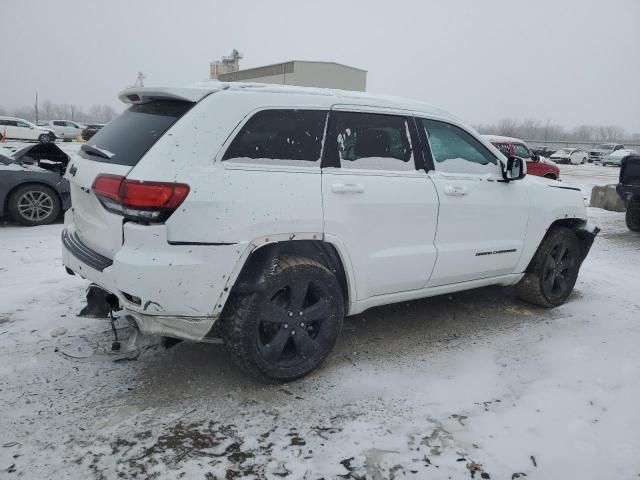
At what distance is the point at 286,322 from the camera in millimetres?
3051

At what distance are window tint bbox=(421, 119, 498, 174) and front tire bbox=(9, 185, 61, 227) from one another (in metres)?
6.32

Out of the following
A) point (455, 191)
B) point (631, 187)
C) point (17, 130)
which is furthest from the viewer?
point (17, 130)

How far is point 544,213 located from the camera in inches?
172

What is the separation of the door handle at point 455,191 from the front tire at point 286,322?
1132mm

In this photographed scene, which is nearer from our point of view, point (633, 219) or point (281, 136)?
point (281, 136)

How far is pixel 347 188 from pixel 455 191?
1003 mm

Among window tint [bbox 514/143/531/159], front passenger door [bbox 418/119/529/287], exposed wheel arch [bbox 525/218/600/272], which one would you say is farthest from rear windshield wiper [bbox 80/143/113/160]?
window tint [bbox 514/143/531/159]

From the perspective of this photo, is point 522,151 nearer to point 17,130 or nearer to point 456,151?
point 456,151

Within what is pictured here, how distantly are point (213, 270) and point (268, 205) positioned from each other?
Result: 0.48m

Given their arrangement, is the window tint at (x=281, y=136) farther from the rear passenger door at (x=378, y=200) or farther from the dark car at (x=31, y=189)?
the dark car at (x=31, y=189)

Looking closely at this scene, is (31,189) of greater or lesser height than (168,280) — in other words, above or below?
below

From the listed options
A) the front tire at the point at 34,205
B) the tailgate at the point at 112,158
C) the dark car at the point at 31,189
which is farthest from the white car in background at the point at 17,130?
the tailgate at the point at 112,158

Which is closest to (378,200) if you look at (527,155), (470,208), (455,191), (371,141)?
(371,141)

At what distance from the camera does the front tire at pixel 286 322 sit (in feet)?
9.45
